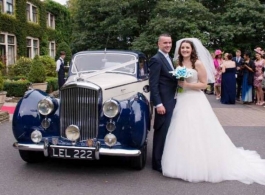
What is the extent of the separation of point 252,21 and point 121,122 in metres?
19.1

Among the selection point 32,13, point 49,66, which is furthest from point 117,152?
point 32,13

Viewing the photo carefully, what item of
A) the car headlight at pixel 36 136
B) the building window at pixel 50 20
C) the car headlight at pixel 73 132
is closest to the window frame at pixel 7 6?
the building window at pixel 50 20

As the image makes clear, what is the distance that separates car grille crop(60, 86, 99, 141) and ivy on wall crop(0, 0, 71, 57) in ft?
70.3

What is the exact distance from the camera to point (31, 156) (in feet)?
17.8

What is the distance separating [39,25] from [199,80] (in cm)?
2957

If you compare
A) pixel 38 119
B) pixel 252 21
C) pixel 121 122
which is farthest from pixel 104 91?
pixel 252 21

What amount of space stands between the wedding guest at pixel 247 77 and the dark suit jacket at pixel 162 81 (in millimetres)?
8301

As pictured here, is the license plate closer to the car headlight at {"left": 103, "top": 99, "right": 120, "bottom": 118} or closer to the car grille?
the car grille

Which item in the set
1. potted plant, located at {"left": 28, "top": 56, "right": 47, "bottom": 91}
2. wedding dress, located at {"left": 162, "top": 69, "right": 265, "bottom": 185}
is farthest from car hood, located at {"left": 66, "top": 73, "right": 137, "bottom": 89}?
potted plant, located at {"left": 28, "top": 56, "right": 47, "bottom": 91}

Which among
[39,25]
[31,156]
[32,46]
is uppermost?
[39,25]

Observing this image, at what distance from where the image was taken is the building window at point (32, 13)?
97.6 ft

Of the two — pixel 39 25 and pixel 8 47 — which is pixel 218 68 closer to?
pixel 8 47

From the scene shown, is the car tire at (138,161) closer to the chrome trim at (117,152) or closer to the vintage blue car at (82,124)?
the vintage blue car at (82,124)

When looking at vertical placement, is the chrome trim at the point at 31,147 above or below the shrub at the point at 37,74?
below
